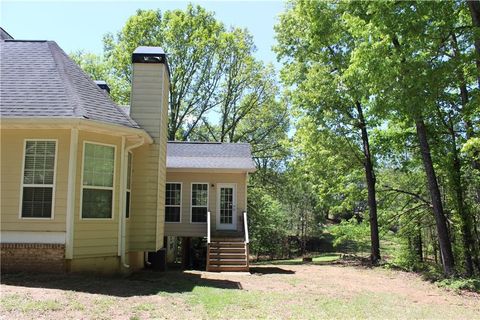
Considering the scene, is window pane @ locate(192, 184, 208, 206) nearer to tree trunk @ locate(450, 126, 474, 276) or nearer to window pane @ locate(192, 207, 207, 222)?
window pane @ locate(192, 207, 207, 222)

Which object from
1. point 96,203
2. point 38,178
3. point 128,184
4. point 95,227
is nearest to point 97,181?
point 96,203

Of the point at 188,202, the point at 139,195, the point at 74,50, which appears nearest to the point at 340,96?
the point at 188,202

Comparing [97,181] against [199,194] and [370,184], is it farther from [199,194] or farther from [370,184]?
[370,184]

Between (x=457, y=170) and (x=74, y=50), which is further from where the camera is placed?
(x=74, y=50)

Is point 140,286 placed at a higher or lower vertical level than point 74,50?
lower

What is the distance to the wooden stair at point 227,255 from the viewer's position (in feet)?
46.0

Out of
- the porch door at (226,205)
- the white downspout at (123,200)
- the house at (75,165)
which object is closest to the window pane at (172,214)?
the porch door at (226,205)

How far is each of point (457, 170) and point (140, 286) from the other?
12.2m

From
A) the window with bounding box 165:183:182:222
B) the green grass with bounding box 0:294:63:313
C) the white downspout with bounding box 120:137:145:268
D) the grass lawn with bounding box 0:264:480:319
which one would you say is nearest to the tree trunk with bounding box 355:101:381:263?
the grass lawn with bounding box 0:264:480:319

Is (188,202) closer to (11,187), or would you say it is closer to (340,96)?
(340,96)

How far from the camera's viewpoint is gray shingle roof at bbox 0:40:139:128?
8.95 metres

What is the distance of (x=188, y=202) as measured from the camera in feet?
58.6

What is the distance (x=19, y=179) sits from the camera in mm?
8898

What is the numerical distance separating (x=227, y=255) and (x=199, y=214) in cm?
362
